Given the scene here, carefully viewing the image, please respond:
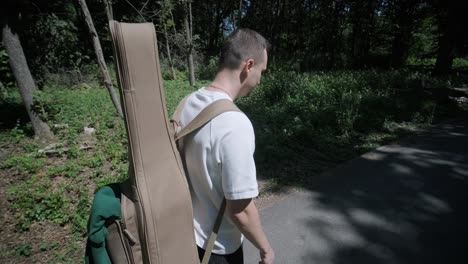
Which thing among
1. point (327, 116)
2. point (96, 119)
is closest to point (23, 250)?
point (96, 119)

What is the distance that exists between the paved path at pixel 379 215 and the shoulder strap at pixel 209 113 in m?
2.25

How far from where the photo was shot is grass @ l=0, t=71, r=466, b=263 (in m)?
3.49

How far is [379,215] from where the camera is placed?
3.55m

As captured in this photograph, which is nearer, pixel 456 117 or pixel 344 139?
pixel 344 139

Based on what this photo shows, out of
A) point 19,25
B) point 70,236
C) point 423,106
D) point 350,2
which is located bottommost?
point 70,236

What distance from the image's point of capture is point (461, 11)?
12.2 m

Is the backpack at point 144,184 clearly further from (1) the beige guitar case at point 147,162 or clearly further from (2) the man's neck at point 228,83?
(2) the man's neck at point 228,83

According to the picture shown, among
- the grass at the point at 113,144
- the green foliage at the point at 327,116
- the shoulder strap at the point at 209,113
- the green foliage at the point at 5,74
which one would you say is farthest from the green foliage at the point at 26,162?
the green foliage at the point at 5,74

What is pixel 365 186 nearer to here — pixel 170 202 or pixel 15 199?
pixel 170 202

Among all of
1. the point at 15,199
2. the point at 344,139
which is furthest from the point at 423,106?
the point at 15,199

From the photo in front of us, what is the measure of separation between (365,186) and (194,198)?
144 inches

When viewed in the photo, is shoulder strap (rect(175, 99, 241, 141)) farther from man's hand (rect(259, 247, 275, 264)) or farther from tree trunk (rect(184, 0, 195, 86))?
tree trunk (rect(184, 0, 195, 86))

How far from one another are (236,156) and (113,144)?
494 cm

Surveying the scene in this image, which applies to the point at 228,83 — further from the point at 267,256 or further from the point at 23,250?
the point at 23,250
